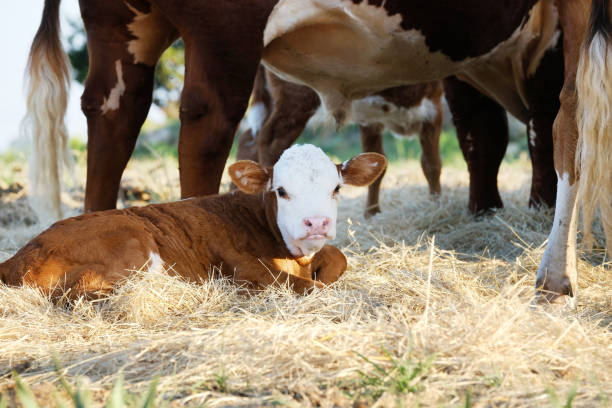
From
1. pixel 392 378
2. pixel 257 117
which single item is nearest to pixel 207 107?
pixel 392 378

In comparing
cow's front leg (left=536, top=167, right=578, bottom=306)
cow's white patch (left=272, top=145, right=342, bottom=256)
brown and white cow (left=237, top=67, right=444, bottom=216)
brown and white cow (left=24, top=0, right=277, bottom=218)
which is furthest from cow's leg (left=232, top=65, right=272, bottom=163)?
cow's front leg (left=536, top=167, right=578, bottom=306)

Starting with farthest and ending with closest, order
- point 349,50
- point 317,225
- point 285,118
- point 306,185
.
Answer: point 285,118 < point 349,50 < point 306,185 < point 317,225

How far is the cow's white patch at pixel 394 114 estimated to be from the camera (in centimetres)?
701

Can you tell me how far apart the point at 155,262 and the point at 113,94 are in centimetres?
116

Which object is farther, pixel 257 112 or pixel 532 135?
pixel 257 112

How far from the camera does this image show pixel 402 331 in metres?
2.30

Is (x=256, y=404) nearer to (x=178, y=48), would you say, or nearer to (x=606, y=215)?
(x=606, y=215)

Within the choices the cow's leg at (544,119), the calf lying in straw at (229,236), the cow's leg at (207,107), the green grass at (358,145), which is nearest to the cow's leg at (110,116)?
the cow's leg at (207,107)

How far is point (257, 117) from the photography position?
7285 mm

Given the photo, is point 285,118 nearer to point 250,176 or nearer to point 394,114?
point 394,114

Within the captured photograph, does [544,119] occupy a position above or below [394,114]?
above

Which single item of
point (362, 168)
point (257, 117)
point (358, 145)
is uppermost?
point (362, 168)

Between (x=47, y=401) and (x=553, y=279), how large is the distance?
87.1 inches

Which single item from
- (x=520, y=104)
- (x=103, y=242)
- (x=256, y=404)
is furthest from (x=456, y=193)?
(x=256, y=404)
